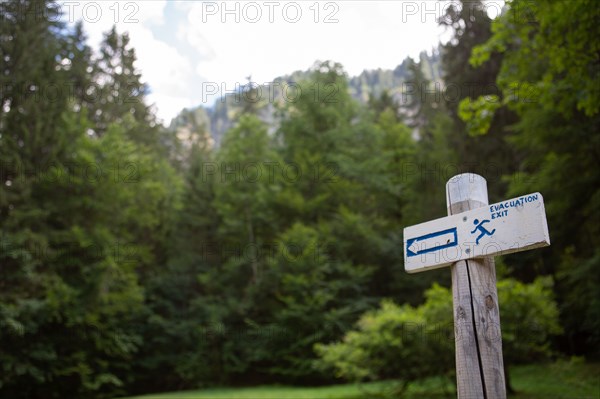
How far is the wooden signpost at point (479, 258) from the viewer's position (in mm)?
2139

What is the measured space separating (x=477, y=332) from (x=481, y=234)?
1.52 feet

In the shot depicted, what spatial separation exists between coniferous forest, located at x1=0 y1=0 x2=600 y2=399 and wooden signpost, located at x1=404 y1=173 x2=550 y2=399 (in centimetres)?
610

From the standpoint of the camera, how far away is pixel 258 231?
858 inches

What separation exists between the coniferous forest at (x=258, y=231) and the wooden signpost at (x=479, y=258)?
6098 millimetres

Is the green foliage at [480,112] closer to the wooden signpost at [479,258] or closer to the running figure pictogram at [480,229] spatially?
the wooden signpost at [479,258]

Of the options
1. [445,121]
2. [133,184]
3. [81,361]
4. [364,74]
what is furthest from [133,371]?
[364,74]

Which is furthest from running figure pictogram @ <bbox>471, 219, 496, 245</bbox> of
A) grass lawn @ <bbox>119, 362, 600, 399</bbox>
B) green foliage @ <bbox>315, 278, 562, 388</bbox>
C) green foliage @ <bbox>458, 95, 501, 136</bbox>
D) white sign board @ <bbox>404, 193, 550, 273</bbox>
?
green foliage @ <bbox>315, 278, 562, 388</bbox>

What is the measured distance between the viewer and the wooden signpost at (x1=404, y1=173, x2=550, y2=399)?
2.14 meters

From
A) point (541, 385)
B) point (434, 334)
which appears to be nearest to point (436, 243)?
point (434, 334)


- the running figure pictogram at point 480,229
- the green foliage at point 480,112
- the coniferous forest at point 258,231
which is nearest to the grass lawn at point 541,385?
the coniferous forest at point 258,231

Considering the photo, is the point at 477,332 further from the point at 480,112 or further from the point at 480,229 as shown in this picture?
the point at 480,112

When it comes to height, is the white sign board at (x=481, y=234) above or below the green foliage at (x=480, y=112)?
below

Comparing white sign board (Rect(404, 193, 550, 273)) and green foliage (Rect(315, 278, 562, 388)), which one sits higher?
white sign board (Rect(404, 193, 550, 273))

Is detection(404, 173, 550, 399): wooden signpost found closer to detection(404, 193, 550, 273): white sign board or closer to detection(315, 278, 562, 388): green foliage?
detection(404, 193, 550, 273): white sign board
